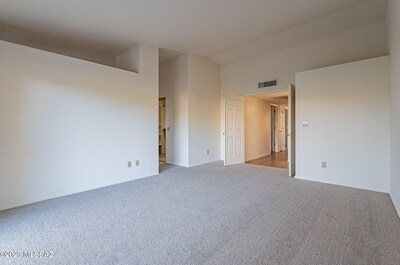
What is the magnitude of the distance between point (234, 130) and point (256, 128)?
1.52m

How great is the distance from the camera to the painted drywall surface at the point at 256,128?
659 cm

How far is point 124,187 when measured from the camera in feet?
12.4

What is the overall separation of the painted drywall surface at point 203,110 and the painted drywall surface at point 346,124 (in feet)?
8.54

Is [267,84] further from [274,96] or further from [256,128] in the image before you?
[256,128]

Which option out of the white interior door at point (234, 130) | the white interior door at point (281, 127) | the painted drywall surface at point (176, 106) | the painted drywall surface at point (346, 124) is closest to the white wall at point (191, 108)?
the painted drywall surface at point (176, 106)

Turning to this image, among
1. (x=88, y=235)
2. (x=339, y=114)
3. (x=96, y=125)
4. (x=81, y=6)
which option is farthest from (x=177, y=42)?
(x=88, y=235)

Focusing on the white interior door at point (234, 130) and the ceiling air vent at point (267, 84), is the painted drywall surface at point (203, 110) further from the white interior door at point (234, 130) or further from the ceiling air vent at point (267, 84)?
the ceiling air vent at point (267, 84)

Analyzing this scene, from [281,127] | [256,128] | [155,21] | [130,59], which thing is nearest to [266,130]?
[256,128]

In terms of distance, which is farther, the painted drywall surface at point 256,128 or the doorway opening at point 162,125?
the doorway opening at point 162,125

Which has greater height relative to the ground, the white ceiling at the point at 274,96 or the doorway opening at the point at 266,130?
the white ceiling at the point at 274,96

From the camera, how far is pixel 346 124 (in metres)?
3.72

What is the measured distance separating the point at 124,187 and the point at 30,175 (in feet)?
4.75

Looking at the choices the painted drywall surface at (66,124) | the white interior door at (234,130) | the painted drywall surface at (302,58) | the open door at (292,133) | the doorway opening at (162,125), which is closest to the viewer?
the painted drywall surface at (66,124)

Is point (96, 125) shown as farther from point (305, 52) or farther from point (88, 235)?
point (305, 52)
